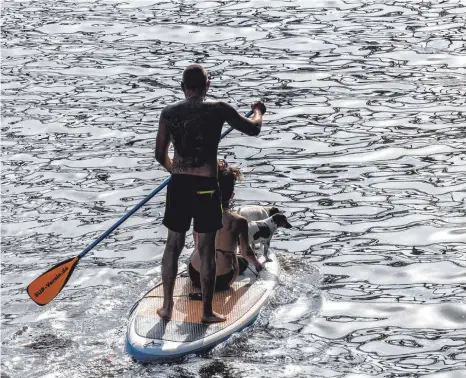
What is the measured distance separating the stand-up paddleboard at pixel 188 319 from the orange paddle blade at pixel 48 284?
823mm

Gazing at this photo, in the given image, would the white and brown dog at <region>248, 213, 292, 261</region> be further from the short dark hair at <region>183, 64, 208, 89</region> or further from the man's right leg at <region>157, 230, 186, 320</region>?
the short dark hair at <region>183, 64, 208, 89</region>

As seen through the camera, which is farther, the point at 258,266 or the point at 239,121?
the point at 258,266

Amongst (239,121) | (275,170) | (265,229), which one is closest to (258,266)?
(265,229)

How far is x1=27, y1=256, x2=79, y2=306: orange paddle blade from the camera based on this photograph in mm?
11445

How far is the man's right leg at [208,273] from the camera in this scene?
35.2 feet

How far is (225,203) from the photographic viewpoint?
11430 millimetres

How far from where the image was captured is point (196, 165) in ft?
34.6

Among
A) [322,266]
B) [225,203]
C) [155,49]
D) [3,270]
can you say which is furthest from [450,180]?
[155,49]

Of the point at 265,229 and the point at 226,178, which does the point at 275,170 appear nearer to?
Answer: the point at 265,229

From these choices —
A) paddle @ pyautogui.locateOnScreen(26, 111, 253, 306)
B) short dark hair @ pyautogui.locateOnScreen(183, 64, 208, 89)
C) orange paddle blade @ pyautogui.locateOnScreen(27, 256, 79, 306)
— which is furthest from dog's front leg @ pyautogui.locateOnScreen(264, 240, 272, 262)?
short dark hair @ pyautogui.locateOnScreen(183, 64, 208, 89)

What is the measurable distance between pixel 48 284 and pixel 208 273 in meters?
1.81

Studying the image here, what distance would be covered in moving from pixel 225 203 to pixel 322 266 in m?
2.04

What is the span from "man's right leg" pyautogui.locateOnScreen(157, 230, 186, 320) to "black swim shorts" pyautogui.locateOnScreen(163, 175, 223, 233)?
100mm

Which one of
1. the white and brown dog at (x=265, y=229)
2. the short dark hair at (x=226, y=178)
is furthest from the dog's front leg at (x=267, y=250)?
the short dark hair at (x=226, y=178)
